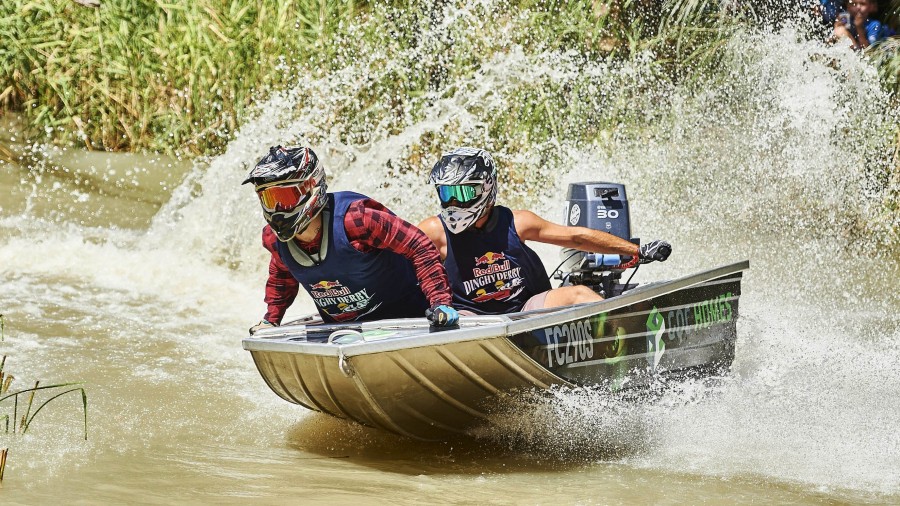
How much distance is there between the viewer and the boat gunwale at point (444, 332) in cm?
457

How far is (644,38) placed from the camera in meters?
11.8

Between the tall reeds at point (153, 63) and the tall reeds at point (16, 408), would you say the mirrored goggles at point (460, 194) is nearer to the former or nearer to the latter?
the tall reeds at point (16, 408)

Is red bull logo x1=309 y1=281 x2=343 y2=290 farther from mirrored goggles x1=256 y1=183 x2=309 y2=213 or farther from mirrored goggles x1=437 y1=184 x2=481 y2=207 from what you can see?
mirrored goggles x1=437 y1=184 x2=481 y2=207

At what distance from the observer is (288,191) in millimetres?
4883

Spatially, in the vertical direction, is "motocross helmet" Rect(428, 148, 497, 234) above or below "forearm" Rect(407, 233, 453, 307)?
above

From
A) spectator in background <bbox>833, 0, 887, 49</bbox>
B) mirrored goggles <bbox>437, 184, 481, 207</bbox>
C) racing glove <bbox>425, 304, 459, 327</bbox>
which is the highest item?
spectator in background <bbox>833, 0, 887, 49</bbox>

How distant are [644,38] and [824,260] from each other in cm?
337

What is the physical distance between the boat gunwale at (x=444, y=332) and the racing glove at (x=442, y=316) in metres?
0.07

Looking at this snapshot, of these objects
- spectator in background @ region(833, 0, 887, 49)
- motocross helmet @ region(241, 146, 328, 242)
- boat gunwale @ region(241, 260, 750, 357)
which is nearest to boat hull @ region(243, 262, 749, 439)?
boat gunwale @ region(241, 260, 750, 357)

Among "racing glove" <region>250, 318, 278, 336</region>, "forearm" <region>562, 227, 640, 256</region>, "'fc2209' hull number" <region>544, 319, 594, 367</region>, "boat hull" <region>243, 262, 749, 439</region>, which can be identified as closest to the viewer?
"boat hull" <region>243, 262, 749, 439</region>

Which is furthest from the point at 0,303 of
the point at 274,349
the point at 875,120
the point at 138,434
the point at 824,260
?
the point at 875,120

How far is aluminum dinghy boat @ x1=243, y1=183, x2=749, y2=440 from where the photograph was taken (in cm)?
463

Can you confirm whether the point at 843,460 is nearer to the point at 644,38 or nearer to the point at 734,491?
the point at 734,491

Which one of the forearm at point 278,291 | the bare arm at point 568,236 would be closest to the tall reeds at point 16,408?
the forearm at point 278,291
